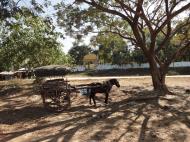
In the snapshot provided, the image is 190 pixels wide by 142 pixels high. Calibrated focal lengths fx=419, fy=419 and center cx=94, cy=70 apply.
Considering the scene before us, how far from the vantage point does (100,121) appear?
1451 cm

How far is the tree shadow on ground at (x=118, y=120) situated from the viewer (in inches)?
495

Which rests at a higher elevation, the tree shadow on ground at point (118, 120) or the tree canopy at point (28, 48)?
the tree canopy at point (28, 48)

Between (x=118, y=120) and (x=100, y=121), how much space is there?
65cm

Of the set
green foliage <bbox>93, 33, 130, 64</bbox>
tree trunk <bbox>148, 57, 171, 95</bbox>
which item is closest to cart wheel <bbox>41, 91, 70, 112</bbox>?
tree trunk <bbox>148, 57, 171, 95</bbox>

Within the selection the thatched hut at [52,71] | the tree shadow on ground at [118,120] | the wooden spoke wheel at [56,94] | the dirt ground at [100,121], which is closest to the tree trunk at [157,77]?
the dirt ground at [100,121]

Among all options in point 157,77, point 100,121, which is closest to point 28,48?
point 157,77

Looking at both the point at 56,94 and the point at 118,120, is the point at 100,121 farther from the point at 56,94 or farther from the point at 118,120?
the point at 56,94

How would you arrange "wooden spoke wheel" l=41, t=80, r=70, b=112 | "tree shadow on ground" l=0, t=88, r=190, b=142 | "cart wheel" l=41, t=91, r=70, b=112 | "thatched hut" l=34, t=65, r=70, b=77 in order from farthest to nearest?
"thatched hut" l=34, t=65, r=70, b=77 → "cart wheel" l=41, t=91, r=70, b=112 → "wooden spoke wheel" l=41, t=80, r=70, b=112 → "tree shadow on ground" l=0, t=88, r=190, b=142

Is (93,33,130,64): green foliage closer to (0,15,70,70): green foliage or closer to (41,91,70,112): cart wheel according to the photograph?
(0,15,70,70): green foliage

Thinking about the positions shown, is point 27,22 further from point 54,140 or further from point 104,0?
point 54,140

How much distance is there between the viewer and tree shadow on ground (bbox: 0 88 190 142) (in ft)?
41.2

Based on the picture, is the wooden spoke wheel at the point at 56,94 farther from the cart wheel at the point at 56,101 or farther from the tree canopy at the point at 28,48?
the tree canopy at the point at 28,48

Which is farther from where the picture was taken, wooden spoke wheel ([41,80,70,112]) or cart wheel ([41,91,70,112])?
cart wheel ([41,91,70,112])

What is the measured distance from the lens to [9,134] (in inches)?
527
